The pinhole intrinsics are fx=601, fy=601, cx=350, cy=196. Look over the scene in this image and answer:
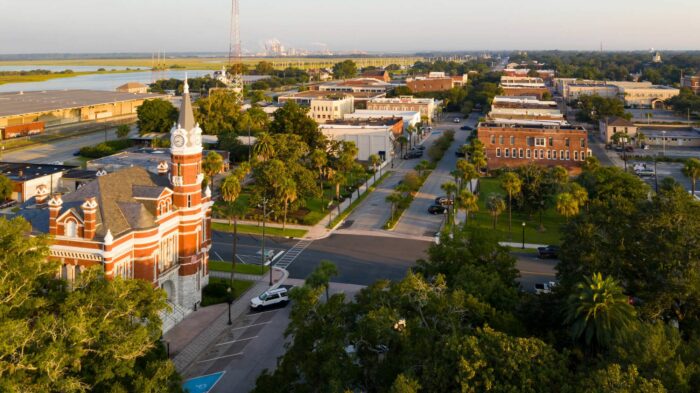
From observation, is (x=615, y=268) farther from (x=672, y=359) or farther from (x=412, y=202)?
(x=412, y=202)

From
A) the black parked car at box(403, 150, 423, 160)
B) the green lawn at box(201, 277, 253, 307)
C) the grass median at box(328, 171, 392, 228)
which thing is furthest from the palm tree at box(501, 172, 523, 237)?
the black parked car at box(403, 150, 423, 160)

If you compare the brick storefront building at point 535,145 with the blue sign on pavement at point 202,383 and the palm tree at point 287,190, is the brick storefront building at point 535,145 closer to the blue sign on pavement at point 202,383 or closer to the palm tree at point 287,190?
the palm tree at point 287,190

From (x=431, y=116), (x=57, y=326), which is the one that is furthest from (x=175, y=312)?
(x=431, y=116)

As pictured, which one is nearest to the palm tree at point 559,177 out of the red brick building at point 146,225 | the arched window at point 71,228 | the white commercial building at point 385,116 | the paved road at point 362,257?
the paved road at point 362,257

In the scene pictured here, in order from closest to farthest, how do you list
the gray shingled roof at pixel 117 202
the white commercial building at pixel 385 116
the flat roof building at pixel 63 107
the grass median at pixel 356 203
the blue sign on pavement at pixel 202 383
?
the blue sign on pavement at pixel 202 383 < the gray shingled roof at pixel 117 202 < the grass median at pixel 356 203 < the flat roof building at pixel 63 107 < the white commercial building at pixel 385 116

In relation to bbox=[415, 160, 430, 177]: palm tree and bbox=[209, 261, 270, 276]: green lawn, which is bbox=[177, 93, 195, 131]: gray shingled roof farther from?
bbox=[415, 160, 430, 177]: palm tree

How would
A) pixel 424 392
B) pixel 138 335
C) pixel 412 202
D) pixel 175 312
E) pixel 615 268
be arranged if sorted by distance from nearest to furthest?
pixel 424 392 → pixel 138 335 → pixel 615 268 → pixel 175 312 → pixel 412 202

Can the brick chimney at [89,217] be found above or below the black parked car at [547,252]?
above
